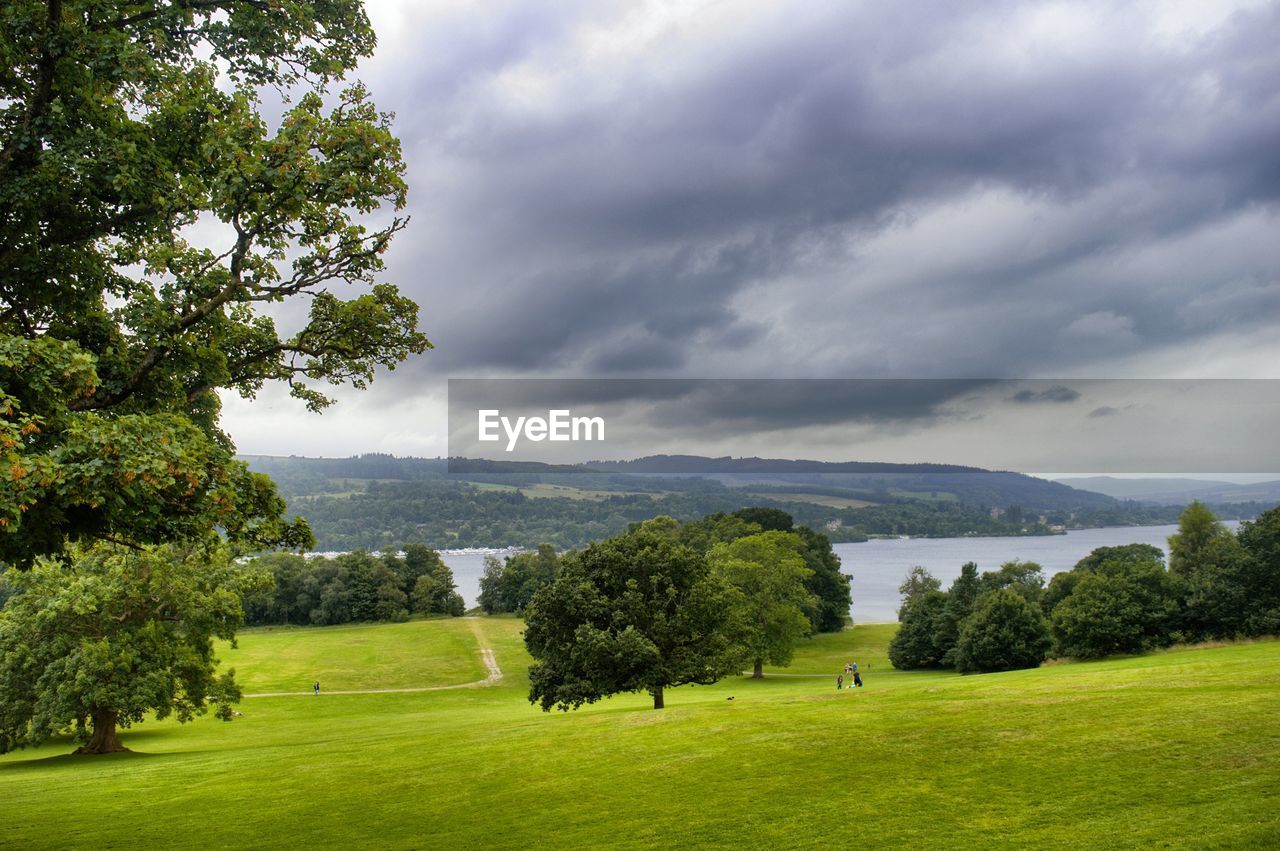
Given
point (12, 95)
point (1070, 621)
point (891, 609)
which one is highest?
point (12, 95)

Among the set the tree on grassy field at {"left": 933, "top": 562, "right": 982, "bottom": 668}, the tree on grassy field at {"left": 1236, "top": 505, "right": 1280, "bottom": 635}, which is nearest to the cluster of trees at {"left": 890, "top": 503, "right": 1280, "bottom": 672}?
the tree on grassy field at {"left": 1236, "top": 505, "right": 1280, "bottom": 635}

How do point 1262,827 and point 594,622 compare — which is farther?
point 594,622

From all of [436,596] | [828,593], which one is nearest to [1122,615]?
[828,593]

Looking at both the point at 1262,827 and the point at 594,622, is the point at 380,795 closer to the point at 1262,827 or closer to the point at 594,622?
the point at 1262,827

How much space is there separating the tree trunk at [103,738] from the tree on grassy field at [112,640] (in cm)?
28

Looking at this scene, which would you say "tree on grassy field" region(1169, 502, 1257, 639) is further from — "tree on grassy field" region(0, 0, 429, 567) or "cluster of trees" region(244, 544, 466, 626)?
"cluster of trees" region(244, 544, 466, 626)

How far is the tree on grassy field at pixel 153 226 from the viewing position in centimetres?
827

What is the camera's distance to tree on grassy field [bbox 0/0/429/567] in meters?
8.27

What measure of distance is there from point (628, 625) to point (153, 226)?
2632 centimetres

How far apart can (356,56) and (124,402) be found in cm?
590

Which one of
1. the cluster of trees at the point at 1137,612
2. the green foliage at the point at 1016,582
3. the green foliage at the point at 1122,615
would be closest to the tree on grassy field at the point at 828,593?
the green foliage at the point at 1016,582

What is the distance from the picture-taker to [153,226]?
10.3m

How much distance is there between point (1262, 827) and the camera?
8742 millimetres

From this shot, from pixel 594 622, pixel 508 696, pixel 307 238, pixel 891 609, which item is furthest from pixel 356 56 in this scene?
pixel 891 609
